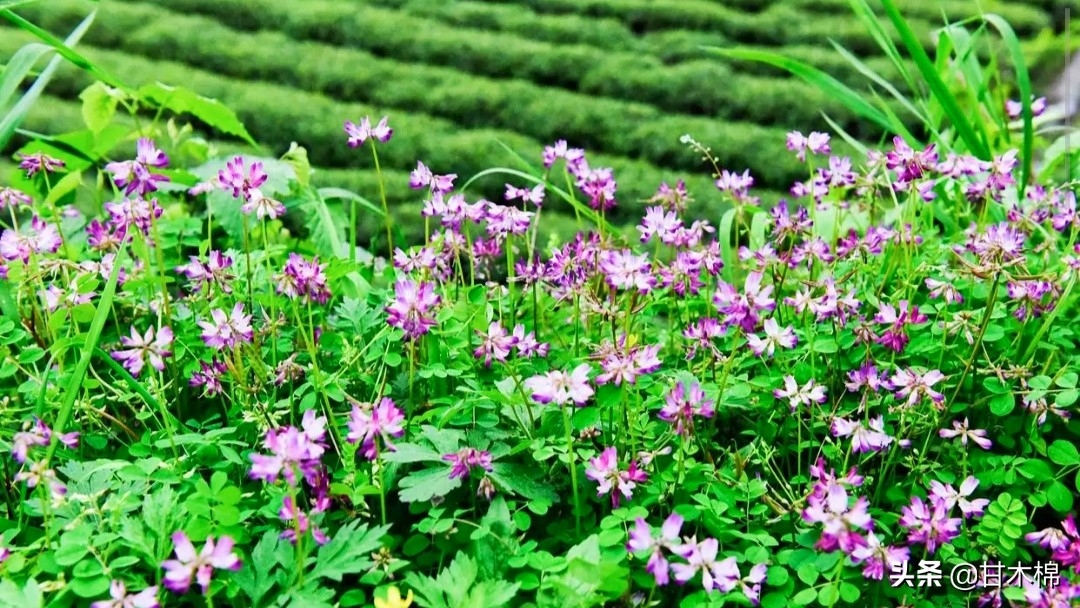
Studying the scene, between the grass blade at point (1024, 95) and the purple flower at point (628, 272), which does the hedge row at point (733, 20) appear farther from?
the purple flower at point (628, 272)

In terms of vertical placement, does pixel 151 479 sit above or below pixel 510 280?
below

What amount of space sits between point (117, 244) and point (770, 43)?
15.4 ft

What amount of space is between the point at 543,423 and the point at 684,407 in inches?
6.8

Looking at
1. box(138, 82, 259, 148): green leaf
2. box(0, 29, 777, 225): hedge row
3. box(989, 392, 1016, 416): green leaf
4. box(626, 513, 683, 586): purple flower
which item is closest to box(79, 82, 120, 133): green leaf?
box(138, 82, 259, 148): green leaf

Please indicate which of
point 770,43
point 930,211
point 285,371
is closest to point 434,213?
point 285,371

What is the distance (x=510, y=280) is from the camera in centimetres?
122

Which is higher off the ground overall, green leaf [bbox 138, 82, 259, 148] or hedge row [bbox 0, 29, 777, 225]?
green leaf [bbox 138, 82, 259, 148]

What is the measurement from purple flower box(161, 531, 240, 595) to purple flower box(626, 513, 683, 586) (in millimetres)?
344

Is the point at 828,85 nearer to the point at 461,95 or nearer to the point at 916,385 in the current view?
the point at 916,385

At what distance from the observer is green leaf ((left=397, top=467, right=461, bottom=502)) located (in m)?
1.01

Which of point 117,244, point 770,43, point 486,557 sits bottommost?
point 770,43

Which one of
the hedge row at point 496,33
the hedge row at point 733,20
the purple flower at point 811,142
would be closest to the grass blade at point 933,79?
the purple flower at point 811,142

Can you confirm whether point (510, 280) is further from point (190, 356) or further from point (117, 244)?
point (117, 244)

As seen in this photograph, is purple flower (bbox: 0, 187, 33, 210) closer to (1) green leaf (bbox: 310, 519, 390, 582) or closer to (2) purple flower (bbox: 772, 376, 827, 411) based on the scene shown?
(1) green leaf (bbox: 310, 519, 390, 582)
